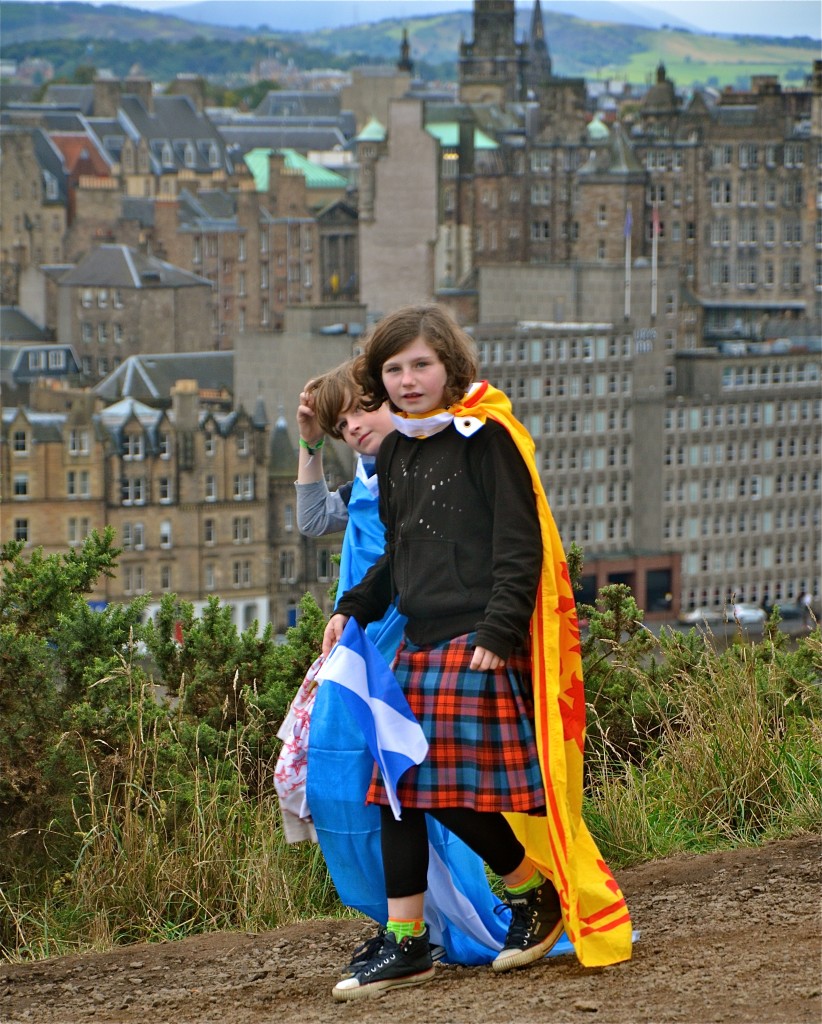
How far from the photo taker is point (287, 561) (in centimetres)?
6794

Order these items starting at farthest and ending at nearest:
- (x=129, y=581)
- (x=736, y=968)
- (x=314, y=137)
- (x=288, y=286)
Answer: (x=314, y=137)
(x=288, y=286)
(x=129, y=581)
(x=736, y=968)

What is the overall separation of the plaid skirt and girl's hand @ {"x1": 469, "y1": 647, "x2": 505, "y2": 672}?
65mm

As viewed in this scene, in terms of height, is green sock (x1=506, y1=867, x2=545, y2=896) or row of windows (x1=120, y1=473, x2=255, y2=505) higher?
green sock (x1=506, y1=867, x2=545, y2=896)

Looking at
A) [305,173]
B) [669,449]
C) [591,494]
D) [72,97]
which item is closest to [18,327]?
[305,173]

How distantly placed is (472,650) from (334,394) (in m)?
1.01

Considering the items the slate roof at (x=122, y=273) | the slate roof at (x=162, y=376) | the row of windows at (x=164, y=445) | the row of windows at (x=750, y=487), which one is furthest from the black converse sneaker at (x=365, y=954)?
the slate roof at (x=122, y=273)

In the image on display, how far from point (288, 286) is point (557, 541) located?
9709cm

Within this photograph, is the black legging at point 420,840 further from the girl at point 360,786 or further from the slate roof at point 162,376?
the slate roof at point 162,376

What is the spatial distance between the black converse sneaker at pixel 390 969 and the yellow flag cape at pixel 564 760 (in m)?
0.39

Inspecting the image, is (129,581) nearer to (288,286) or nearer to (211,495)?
(211,495)

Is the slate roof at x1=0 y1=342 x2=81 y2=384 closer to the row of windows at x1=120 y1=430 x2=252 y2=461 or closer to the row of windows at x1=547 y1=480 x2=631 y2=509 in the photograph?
the row of windows at x1=120 y1=430 x2=252 y2=461

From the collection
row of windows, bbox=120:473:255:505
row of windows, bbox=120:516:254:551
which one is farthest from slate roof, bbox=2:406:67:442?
row of windows, bbox=120:516:254:551

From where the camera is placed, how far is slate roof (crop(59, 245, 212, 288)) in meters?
89.3

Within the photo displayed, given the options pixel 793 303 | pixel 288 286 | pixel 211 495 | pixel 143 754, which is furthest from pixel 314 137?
pixel 143 754
